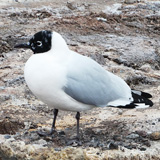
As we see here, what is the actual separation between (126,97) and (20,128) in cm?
86

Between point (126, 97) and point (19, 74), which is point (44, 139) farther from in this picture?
point (19, 74)

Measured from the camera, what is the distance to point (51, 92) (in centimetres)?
310

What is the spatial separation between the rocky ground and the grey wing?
0.31m

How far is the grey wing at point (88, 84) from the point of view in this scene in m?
3.16

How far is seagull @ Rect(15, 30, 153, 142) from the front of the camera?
10.2ft

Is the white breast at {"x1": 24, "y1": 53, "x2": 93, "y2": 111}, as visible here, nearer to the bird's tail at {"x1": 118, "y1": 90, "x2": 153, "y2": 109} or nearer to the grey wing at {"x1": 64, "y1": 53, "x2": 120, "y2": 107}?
the grey wing at {"x1": 64, "y1": 53, "x2": 120, "y2": 107}

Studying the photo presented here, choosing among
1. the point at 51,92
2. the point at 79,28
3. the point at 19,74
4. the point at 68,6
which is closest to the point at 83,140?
the point at 51,92

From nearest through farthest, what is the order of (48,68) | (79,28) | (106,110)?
(48,68) → (106,110) → (79,28)

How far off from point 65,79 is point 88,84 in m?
0.21

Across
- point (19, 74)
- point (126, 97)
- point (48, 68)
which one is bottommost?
point (19, 74)

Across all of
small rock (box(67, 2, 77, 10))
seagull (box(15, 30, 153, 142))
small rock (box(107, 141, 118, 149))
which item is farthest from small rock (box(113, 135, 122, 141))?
small rock (box(67, 2, 77, 10))

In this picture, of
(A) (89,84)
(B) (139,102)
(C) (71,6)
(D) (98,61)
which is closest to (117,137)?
(B) (139,102)

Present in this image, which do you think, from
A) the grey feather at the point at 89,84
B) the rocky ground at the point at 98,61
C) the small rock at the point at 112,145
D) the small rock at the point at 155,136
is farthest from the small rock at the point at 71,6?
the small rock at the point at 112,145

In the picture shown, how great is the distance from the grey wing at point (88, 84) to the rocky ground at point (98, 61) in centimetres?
31
